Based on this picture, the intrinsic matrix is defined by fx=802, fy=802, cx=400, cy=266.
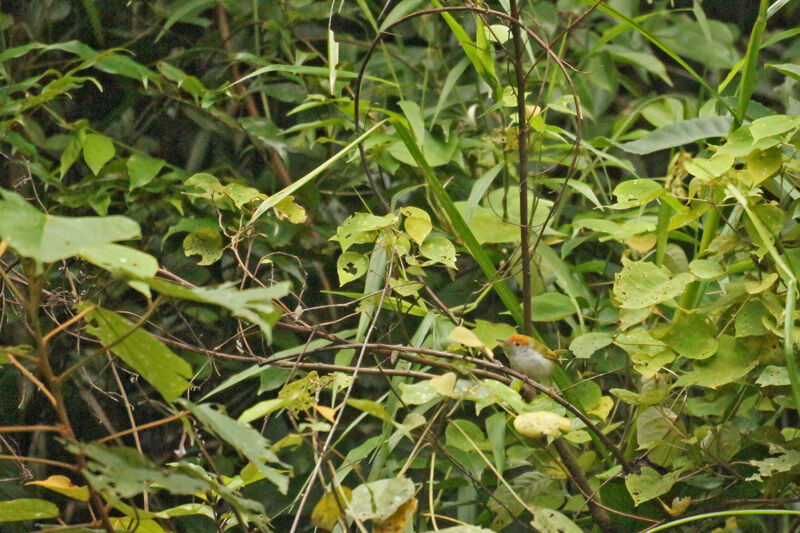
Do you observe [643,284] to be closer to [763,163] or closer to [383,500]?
[763,163]

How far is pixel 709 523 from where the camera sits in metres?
1.13

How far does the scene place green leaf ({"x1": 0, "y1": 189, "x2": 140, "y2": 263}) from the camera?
544 mm

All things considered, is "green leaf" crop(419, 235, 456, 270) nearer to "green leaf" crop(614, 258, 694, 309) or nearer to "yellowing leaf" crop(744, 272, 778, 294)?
"green leaf" crop(614, 258, 694, 309)

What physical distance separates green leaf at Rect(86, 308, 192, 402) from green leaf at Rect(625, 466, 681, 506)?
2.11 ft

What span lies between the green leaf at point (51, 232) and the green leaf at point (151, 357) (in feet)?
0.42

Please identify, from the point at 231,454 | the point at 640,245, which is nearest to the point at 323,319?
the point at 231,454

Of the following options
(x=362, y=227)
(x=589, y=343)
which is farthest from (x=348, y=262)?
(x=589, y=343)

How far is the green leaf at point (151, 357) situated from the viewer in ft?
2.29

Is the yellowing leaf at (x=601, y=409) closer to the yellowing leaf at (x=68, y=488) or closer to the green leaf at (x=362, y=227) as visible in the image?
the green leaf at (x=362, y=227)

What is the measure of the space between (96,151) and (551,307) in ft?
3.01

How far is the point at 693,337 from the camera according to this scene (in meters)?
1.05

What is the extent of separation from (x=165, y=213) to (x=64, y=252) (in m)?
1.26

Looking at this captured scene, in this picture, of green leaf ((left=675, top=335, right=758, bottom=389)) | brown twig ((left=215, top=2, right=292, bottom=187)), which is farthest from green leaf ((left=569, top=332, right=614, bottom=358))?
brown twig ((left=215, top=2, right=292, bottom=187))

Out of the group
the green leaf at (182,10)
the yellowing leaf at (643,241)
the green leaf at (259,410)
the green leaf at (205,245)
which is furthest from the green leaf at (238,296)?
the green leaf at (182,10)
